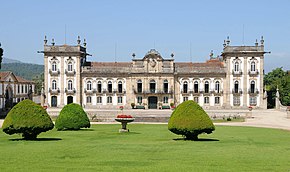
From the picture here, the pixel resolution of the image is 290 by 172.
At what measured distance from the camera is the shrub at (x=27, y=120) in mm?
19984

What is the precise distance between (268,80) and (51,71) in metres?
33.5

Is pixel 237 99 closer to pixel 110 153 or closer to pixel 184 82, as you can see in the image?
pixel 184 82

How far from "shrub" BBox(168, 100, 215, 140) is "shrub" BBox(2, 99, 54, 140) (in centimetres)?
555

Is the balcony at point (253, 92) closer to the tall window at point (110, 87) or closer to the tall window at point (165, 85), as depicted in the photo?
the tall window at point (165, 85)

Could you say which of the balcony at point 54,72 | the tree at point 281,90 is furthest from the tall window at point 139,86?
the tree at point 281,90

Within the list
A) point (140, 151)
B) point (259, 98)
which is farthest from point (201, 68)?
point (140, 151)

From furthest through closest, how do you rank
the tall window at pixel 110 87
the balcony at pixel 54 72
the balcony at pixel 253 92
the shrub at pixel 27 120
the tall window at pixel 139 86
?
the tall window at pixel 110 87
the tall window at pixel 139 86
the balcony at pixel 54 72
the balcony at pixel 253 92
the shrub at pixel 27 120

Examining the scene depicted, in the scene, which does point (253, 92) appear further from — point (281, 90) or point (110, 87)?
point (110, 87)

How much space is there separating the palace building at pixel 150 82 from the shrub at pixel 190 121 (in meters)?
39.7

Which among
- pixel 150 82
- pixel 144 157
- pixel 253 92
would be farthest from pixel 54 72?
pixel 144 157

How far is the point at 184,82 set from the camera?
199 feet

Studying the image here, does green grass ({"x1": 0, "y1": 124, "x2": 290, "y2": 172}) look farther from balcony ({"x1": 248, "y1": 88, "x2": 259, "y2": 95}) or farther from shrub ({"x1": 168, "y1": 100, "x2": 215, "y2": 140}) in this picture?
balcony ({"x1": 248, "y1": 88, "x2": 259, "y2": 95})

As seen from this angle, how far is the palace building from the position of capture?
195 ft

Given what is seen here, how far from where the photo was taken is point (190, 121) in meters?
20.0
